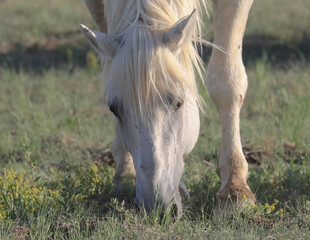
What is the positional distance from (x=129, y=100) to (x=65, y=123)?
2.44 meters

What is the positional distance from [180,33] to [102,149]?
81.7 inches

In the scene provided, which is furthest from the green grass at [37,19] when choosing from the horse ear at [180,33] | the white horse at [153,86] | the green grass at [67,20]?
the horse ear at [180,33]

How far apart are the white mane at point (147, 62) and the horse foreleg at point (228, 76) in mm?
606

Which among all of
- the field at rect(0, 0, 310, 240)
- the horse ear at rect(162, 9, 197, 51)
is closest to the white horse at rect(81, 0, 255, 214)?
the horse ear at rect(162, 9, 197, 51)

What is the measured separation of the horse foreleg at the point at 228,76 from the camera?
351cm

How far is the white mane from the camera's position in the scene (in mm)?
2725

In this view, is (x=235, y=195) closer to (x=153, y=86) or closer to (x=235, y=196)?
(x=235, y=196)

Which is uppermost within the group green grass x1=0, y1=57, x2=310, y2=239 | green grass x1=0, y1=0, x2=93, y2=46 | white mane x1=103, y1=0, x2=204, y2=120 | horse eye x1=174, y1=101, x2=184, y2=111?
white mane x1=103, y1=0, x2=204, y2=120

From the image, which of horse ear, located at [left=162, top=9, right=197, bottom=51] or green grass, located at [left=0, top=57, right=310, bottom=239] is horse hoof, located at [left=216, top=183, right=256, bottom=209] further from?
horse ear, located at [left=162, top=9, right=197, bottom=51]

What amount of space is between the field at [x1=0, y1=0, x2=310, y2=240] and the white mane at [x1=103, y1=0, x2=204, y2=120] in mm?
605

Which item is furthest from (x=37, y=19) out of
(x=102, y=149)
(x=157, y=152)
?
(x=157, y=152)

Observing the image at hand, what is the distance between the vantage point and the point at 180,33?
2.80 m

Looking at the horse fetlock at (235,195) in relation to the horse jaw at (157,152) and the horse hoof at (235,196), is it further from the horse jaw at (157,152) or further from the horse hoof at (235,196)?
the horse jaw at (157,152)

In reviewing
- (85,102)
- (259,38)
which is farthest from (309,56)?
(85,102)
